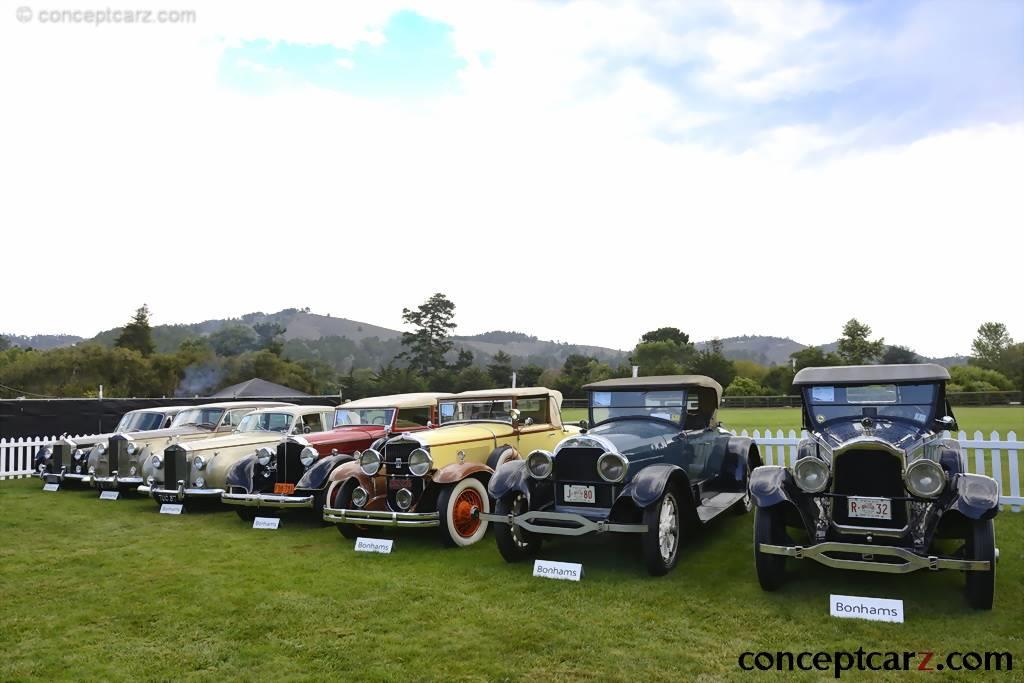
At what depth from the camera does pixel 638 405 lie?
301 inches

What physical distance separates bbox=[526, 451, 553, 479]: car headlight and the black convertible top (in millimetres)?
2555

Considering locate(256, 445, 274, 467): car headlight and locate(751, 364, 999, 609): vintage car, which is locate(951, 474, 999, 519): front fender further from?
locate(256, 445, 274, 467): car headlight

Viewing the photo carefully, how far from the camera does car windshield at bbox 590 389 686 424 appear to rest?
742cm

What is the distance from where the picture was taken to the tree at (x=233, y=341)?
322ft

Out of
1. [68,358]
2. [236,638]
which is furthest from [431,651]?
[68,358]

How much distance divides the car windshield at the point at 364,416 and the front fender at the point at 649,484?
502cm

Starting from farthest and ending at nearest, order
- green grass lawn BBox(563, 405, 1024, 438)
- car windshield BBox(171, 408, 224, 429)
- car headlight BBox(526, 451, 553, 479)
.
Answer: green grass lawn BBox(563, 405, 1024, 438) → car windshield BBox(171, 408, 224, 429) → car headlight BBox(526, 451, 553, 479)

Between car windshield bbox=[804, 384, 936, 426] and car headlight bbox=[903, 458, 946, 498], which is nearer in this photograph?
car headlight bbox=[903, 458, 946, 498]

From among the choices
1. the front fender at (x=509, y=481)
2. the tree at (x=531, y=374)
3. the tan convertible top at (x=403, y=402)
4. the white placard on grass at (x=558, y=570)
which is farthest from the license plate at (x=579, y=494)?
the tree at (x=531, y=374)

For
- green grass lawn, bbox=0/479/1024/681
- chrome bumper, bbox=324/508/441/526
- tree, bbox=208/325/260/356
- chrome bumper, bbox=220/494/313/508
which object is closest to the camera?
green grass lawn, bbox=0/479/1024/681

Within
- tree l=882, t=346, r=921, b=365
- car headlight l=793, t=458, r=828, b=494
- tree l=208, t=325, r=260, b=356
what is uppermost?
tree l=208, t=325, r=260, b=356

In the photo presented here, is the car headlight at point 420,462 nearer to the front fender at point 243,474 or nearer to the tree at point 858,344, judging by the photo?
the front fender at point 243,474

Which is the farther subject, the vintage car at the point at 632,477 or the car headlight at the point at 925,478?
the vintage car at the point at 632,477

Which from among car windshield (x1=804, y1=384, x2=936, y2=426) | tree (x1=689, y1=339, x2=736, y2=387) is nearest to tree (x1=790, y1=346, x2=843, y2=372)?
tree (x1=689, y1=339, x2=736, y2=387)
